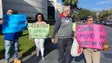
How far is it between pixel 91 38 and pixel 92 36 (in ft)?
0.17

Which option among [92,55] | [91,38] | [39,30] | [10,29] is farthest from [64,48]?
[39,30]

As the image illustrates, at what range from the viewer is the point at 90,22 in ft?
21.7

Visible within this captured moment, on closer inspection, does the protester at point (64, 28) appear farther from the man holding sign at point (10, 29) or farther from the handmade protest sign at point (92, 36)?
the man holding sign at point (10, 29)

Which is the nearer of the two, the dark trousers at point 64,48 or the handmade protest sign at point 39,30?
the dark trousers at point 64,48

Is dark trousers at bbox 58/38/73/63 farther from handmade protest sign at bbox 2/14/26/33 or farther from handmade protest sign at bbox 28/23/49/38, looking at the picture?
handmade protest sign at bbox 28/23/49/38

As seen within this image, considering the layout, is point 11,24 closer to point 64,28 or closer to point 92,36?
point 64,28

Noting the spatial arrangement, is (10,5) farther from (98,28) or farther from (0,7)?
(98,28)

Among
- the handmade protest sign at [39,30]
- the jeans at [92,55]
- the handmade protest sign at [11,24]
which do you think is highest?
the handmade protest sign at [11,24]

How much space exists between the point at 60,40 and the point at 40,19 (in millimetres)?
2107

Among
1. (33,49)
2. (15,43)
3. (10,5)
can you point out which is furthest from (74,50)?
(10,5)

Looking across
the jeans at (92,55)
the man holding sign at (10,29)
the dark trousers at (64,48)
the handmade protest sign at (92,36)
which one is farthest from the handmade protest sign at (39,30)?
the jeans at (92,55)

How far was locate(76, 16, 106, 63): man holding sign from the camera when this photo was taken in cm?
646

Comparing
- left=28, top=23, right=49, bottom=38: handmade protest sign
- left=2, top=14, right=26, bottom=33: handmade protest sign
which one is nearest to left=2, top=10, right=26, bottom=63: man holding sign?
left=2, top=14, right=26, bottom=33: handmade protest sign

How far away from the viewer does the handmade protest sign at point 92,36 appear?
6.45 metres
